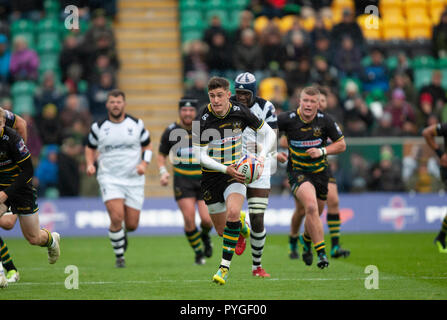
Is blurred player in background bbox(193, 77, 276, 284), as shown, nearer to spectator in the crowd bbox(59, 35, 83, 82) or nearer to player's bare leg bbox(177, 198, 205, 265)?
player's bare leg bbox(177, 198, 205, 265)

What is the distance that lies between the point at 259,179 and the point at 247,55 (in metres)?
12.2

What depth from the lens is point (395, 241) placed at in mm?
16828

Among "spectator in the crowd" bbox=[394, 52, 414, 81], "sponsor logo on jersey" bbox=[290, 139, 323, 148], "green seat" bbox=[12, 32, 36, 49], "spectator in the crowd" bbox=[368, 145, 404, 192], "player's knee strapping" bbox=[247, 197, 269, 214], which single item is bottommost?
"spectator in the crowd" bbox=[368, 145, 404, 192]

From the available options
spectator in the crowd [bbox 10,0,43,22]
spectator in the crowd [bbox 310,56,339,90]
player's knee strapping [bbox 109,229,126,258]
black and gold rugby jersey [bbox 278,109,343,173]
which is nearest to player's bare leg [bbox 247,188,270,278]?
black and gold rugby jersey [bbox 278,109,343,173]

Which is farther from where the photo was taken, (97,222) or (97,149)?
(97,222)

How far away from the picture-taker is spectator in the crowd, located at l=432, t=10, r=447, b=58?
2384cm

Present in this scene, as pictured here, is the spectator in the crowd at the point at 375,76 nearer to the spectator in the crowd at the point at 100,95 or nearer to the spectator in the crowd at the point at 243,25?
the spectator in the crowd at the point at 243,25

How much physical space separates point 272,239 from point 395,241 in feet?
8.82

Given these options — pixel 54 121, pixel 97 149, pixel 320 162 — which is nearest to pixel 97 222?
pixel 54 121

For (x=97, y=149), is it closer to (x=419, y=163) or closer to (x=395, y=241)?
(x=395, y=241)

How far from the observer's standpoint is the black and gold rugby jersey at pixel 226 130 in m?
9.62

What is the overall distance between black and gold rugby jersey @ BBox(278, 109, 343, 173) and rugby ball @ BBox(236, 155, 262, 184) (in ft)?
6.67
